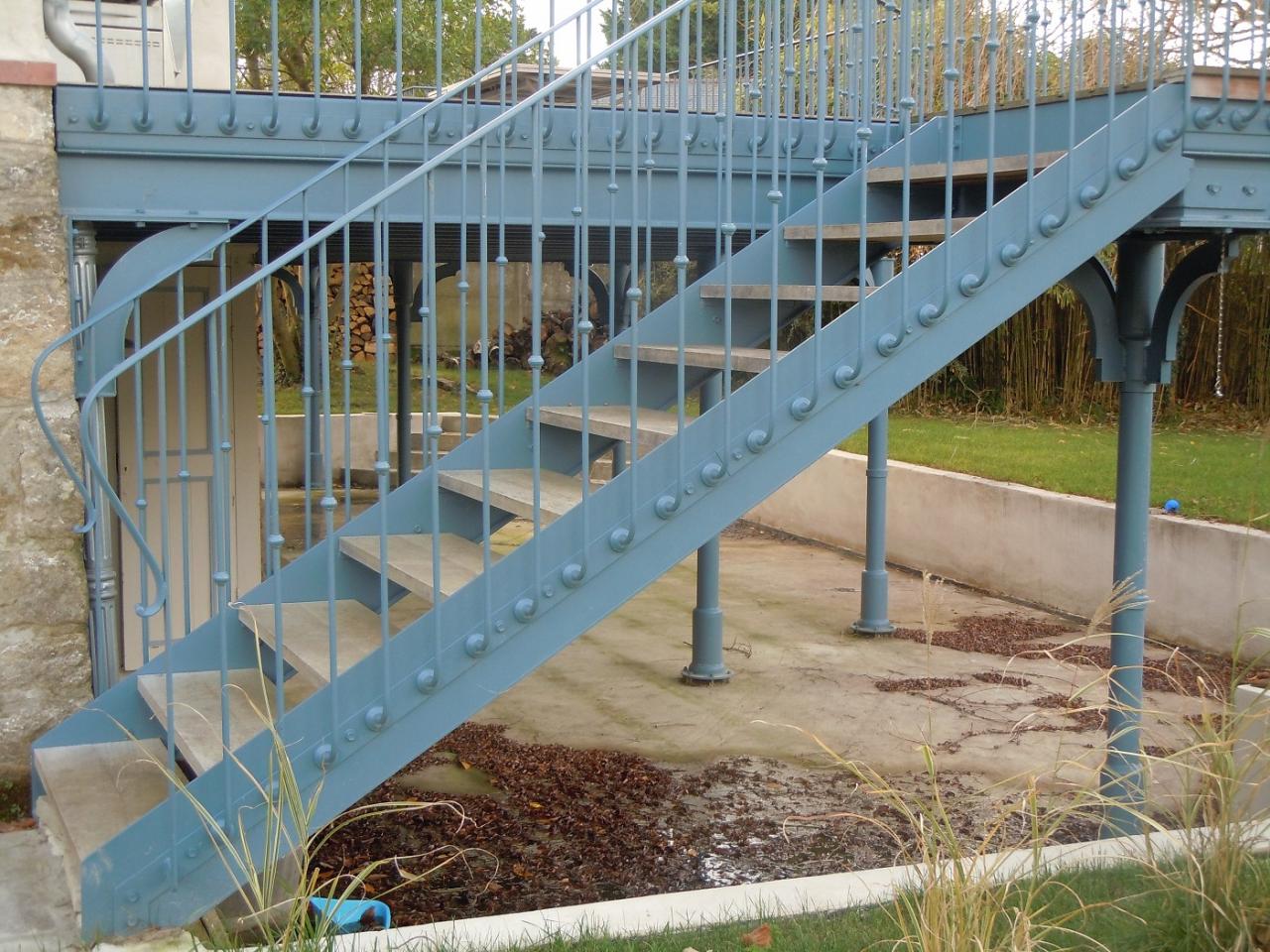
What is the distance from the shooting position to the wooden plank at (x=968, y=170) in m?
4.11

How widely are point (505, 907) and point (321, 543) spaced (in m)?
1.29

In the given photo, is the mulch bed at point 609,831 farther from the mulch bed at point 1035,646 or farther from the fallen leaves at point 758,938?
the mulch bed at point 1035,646

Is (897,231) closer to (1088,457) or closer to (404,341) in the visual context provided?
(404,341)

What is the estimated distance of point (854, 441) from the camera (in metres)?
12.3

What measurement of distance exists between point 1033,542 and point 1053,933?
5.73m

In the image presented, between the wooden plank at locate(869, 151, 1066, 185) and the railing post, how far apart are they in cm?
274

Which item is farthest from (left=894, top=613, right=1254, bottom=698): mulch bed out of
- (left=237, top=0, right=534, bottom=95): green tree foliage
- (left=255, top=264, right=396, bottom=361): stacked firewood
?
(left=255, top=264, right=396, bottom=361): stacked firewood

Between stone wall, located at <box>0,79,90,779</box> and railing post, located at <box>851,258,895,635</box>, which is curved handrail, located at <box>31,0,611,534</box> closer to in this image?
stone wall, located at <box>0,79,90,779</box>

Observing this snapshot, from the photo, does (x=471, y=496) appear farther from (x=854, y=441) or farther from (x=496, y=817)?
(x=854, y=441)

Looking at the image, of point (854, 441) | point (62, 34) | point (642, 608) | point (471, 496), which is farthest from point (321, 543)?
point (854, 441)

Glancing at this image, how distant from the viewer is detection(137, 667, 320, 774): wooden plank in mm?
3727

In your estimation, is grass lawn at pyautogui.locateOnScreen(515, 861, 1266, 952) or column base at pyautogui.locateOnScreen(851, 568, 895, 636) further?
column base at pyautogui.locateOnScreen(851, 568, 895, 636)

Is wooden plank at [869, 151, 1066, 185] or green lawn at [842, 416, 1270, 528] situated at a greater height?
wooden plank at [869, 151, 1066, 185]

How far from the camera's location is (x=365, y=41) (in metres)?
15.7
